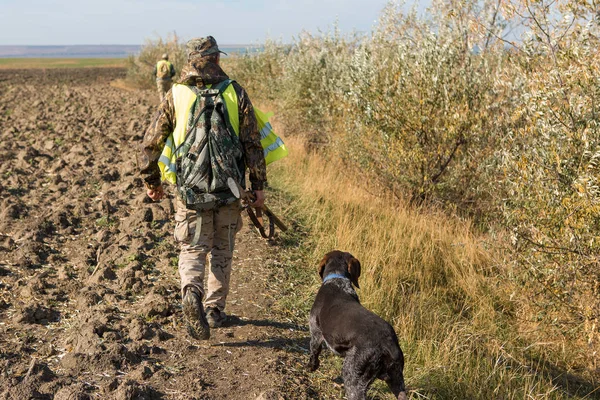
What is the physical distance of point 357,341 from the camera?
3.43 m

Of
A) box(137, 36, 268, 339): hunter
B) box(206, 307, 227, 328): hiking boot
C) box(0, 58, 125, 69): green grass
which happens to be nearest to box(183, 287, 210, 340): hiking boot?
box(137, 36, 268, 339): hunter

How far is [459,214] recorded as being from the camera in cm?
838

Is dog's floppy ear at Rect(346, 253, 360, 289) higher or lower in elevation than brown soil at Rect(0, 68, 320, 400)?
higher

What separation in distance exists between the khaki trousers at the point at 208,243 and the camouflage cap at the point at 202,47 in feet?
3.76

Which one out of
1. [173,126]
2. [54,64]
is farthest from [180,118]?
[54,64]

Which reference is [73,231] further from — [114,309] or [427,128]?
[427,128]

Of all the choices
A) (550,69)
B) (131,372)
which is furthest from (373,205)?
(131,372)

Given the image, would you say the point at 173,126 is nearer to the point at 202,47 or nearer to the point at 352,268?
the point at 202,47

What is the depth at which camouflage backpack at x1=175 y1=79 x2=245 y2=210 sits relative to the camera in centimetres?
422

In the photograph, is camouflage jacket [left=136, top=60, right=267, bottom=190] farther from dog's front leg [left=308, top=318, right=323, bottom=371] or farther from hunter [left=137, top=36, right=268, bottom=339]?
dog's front leg [left=308, top=318, right=323, bottom=371]

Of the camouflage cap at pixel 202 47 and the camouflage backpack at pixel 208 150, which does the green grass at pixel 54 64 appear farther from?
the camouflage backpack at pixel 208 150

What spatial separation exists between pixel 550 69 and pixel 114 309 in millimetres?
4504

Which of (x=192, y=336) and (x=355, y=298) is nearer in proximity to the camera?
(x=355, y=298)

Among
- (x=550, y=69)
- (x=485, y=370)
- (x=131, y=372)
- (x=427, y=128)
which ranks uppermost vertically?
(x=550, y=69)
